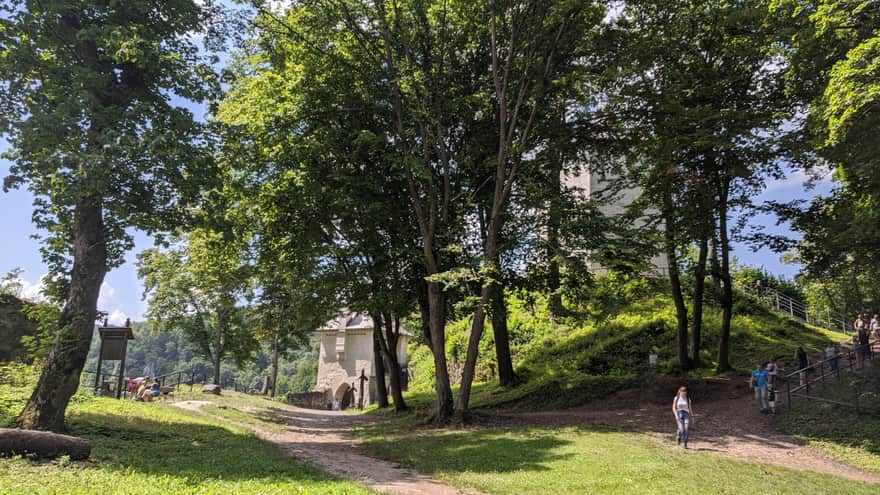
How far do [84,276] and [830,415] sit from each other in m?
19.9

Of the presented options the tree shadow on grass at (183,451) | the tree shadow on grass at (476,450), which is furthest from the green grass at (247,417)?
the tree shadow on grass at (476,450)

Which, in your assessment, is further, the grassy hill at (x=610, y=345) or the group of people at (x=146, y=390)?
the group of people at (x=146, y=390)

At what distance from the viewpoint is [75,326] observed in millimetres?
12227

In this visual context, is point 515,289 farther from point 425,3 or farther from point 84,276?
point 84,276

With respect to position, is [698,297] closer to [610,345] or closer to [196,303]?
[610,345]

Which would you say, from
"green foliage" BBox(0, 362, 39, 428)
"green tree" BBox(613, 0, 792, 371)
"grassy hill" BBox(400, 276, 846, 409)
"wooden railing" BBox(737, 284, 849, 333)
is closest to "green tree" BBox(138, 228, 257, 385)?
"green foliage" BBox(0, 362, 39, 428)

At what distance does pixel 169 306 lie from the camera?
128 ft

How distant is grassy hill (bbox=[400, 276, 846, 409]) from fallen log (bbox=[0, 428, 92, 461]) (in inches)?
576

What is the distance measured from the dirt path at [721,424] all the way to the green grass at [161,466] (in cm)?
894

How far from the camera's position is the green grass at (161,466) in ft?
25.3

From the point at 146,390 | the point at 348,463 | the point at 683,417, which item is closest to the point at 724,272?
the point at 683,417

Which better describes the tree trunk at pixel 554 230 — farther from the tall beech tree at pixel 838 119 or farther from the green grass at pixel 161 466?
the green grass at pixel 161 466

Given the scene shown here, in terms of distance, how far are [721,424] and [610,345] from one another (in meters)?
11.3

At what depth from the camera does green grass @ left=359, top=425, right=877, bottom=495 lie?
9594 mm
